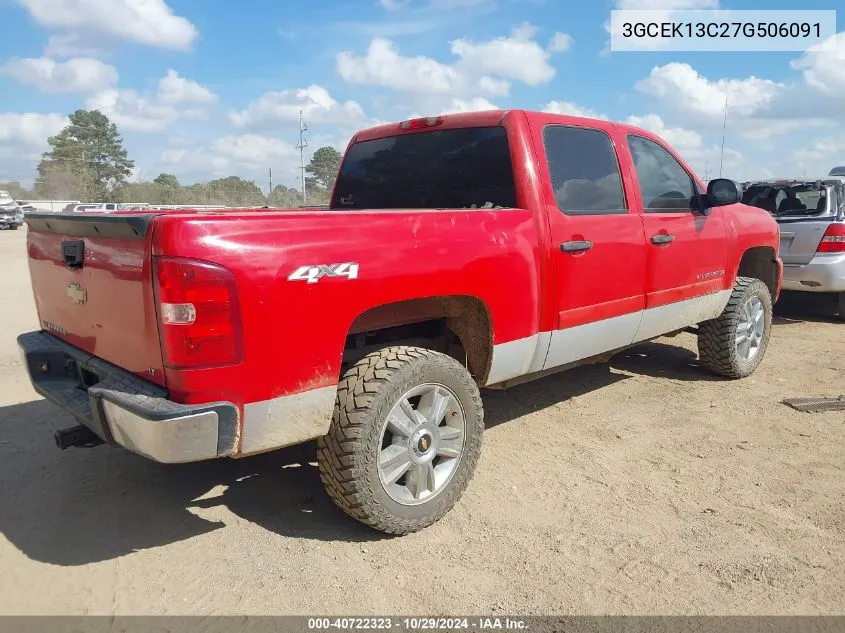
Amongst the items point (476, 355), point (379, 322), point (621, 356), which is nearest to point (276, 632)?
point (379, 322)

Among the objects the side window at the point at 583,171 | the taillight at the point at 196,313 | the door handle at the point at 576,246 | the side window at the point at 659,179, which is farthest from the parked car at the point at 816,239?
the taillight at the point at 196,313

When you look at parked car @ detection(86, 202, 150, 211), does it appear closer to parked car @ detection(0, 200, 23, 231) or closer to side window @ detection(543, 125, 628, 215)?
side window @ detection(543, 125, 628, 215)

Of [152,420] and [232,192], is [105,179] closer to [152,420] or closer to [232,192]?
[232,192]

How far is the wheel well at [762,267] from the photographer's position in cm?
587

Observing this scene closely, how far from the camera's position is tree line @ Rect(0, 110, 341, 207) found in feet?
174

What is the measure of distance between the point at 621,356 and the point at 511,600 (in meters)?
4.27

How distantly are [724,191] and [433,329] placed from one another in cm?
253

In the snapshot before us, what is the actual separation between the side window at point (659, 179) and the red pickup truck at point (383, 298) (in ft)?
0.05

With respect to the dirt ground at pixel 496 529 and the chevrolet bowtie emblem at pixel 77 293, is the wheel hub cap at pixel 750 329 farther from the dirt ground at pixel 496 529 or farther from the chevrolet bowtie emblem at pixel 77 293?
the chevrolet bowtie emblem at pixel 77 293

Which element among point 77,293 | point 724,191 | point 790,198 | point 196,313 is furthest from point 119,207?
point 196,313

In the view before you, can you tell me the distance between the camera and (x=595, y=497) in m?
3.39

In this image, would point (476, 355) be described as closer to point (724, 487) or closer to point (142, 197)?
point (724, 487)

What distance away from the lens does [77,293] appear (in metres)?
3.00

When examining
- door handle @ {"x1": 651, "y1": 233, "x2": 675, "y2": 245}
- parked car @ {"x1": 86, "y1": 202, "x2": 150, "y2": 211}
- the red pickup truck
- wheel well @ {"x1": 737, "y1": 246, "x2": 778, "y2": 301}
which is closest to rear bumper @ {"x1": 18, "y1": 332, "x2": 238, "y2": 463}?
the red pickup truck
